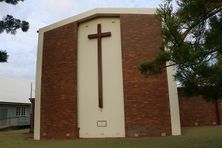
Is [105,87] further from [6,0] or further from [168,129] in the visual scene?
[6,0]

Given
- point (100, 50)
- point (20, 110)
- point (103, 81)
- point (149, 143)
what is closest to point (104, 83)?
point (103, 81)

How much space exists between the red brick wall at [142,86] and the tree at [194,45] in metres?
6.54

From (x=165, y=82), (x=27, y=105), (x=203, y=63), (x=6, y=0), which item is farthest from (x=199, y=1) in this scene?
(x=27, y=105)

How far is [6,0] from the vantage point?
1488 cm

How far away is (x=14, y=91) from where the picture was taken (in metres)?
33.1

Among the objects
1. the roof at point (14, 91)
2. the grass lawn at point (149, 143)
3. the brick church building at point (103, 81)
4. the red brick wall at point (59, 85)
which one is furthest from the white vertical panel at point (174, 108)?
the roof at point (14, 91)

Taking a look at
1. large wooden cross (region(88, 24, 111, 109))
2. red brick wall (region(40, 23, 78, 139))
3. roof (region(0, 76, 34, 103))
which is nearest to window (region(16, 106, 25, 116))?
roof (region(0, 76, 34, 103))

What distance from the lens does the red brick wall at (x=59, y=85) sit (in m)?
16.7

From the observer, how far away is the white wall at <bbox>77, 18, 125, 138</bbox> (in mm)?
16094

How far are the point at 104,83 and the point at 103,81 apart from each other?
13cm

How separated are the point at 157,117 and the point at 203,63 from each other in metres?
7.72

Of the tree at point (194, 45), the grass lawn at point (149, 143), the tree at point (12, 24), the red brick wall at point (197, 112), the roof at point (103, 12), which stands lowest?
the grass lawn at point (149, 143)

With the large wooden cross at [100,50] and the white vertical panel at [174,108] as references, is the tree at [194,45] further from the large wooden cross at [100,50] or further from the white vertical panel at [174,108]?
the large wooden cross at [100,50]

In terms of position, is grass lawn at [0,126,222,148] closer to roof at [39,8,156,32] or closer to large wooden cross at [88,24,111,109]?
large wooden cross at [88,24,111,109]
